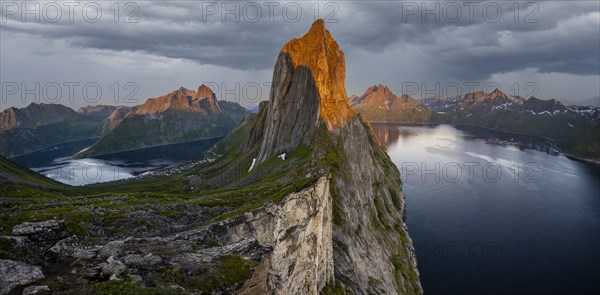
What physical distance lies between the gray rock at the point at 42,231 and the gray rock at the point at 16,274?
4.23 meters

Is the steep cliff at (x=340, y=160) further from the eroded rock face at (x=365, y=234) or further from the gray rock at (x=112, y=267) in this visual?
→ the gray rock at (x=112, y=267)

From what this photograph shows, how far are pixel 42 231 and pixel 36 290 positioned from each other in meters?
8.97

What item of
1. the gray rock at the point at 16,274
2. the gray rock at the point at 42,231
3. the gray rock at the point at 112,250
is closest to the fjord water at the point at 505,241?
the gray rock at the point at 112,250

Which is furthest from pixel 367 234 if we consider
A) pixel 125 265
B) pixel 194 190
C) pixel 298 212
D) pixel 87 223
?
pixel 194 190

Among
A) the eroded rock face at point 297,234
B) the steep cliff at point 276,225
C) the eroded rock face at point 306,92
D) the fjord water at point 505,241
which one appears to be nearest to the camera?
Result: the steep cliff at point 276,225

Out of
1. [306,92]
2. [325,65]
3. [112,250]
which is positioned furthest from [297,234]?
[325,65]

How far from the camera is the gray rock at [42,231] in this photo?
85.8 ft

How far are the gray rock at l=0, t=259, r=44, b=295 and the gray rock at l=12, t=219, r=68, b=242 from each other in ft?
13.9

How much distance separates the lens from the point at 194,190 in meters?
154

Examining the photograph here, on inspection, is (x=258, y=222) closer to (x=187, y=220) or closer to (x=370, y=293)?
(x=187, y=220)

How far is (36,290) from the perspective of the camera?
19750 mm

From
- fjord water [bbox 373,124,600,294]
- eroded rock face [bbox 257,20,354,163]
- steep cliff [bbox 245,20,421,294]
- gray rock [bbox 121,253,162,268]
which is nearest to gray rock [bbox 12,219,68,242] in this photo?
gray rock [bbox 121,253,162,268]

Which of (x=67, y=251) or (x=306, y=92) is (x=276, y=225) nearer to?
(x=67, y=251)

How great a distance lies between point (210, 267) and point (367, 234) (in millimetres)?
68067
